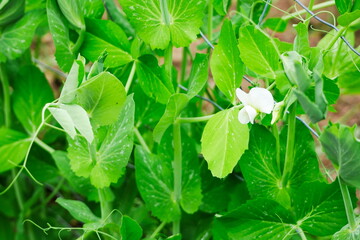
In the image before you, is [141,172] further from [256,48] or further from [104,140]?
[256,48]

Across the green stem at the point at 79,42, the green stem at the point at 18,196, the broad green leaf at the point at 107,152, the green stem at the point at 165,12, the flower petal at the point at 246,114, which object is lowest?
the green stem at the point at 18,196

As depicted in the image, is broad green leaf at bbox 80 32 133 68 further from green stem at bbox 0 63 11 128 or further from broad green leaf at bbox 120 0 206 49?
green stem at bbox 0 63 11 128

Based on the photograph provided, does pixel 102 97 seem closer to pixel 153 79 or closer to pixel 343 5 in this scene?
pixel 153 79

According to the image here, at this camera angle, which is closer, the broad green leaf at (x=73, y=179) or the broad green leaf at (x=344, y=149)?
the broad green leaf at (x=344, y=149)

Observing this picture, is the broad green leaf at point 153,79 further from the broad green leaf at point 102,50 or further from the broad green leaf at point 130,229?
the broad green leaf at point 130,229

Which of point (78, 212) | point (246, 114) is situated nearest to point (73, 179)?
point (78, 212)

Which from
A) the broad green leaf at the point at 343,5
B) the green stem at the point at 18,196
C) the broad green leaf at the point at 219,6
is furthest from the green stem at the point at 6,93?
the broad green leaf at the point at 343,5

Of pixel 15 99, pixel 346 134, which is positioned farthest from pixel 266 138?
pixel 15 99

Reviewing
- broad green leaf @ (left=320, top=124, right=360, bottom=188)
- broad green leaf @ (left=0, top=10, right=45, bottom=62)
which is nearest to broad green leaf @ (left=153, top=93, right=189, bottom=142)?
broad green leaf @ (left=320, top=124, right=360, bottom=188)
